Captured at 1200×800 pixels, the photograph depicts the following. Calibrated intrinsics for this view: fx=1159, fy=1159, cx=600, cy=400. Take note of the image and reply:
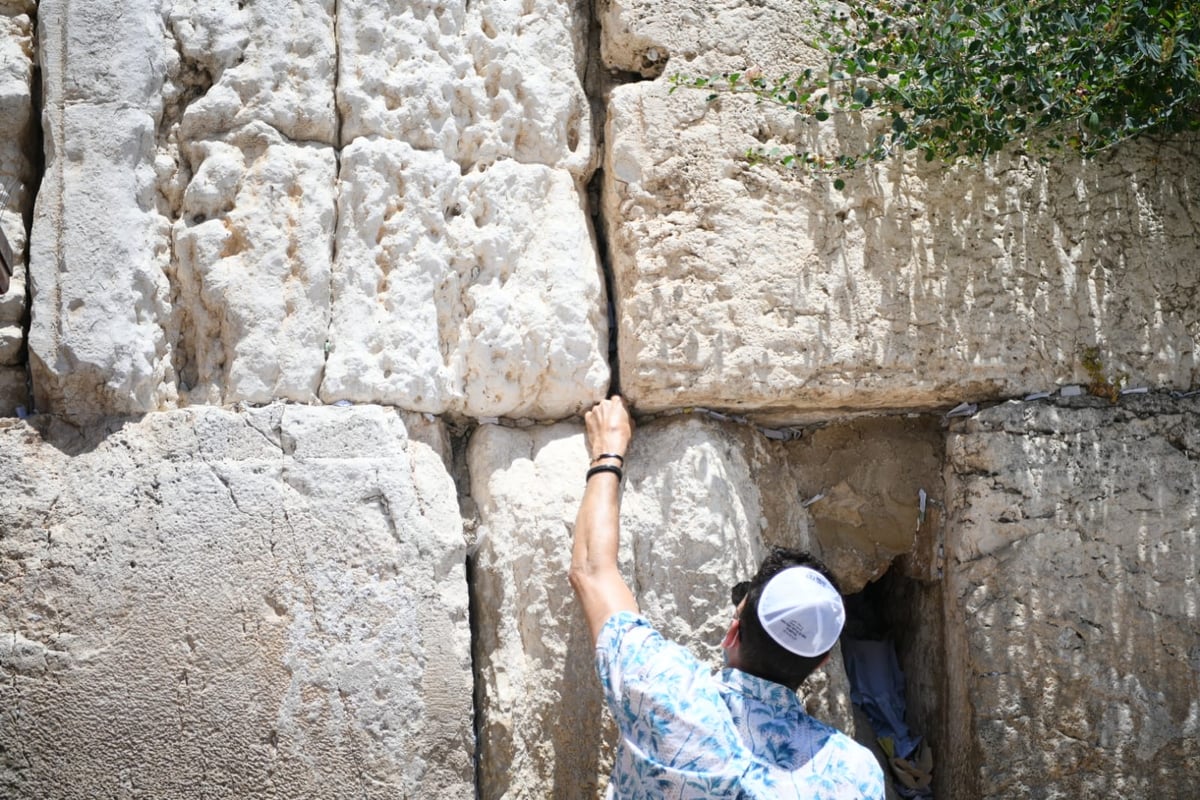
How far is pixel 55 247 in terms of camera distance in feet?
8.19

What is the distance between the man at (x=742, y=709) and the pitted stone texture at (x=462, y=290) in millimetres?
754

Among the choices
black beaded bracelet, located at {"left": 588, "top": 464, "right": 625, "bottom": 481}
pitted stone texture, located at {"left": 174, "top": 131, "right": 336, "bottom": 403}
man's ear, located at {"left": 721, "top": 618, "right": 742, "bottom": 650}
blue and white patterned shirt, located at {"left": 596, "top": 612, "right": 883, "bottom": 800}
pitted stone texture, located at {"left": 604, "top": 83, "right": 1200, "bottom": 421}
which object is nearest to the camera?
blue and white patterned shirt, located at {"left": 596, "top": 612, "right": 883, "bottom": 800}

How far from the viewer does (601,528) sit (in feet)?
8.50

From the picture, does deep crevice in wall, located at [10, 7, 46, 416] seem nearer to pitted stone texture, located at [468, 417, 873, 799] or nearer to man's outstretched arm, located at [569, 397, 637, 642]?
pitted stone texture, located at [468, 417, 873, 799]

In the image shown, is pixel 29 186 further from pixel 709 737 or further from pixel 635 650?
pixel 709 737

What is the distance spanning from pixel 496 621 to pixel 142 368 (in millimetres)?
997

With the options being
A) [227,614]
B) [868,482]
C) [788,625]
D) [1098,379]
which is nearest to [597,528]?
[788,625]

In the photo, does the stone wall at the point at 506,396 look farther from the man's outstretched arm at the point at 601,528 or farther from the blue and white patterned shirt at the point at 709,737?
the blue and white patterned shirt at the point at 709,737

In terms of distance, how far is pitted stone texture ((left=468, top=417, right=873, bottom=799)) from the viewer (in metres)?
2.73

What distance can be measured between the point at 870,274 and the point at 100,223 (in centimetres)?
183

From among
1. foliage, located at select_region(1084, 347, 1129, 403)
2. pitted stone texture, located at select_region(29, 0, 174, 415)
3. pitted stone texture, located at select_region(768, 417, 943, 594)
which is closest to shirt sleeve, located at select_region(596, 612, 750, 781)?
pitted stone texture, located at select_region(768, 417, 943, 594)

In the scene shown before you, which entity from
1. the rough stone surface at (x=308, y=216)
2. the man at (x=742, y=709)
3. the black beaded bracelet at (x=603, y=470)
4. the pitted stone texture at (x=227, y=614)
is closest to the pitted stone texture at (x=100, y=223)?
the rough stone surface at (x=308, y=216)

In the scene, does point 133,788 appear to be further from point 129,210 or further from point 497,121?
point 497,121

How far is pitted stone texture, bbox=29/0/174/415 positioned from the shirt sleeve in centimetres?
120
